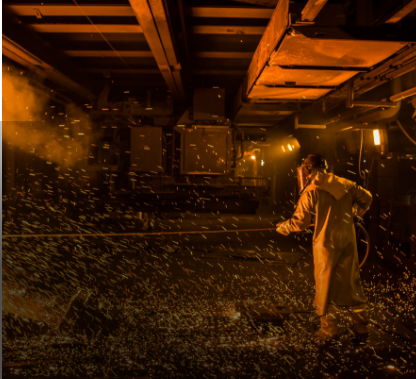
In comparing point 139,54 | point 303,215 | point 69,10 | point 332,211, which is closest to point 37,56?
point 69,10

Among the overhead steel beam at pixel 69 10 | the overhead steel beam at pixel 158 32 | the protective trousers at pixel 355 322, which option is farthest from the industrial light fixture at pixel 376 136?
the overhead steel beam at pixel 69 10

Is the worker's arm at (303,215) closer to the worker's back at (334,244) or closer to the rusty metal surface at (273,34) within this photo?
the worker's back at (334,244)

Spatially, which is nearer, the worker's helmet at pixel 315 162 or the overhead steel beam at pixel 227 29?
the worker's helmet at pixel 315 162

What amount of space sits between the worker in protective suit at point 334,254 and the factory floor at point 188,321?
0.25 meters

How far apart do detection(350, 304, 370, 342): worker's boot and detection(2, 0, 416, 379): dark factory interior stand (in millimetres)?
14

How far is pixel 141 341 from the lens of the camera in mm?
2674

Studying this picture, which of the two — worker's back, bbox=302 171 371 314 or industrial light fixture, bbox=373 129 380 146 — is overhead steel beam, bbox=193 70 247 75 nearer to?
industrial light fixture, bbox=373 129 380 146

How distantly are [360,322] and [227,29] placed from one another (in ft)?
13.3

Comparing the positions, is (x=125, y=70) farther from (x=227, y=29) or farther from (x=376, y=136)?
(x=376, y=136)

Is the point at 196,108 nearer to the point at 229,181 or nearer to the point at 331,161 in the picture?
the point at 229,181

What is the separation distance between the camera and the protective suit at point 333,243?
107 inches

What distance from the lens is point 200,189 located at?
6.51m

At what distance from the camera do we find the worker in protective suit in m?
2.72

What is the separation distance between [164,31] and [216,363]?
11.4 ft
